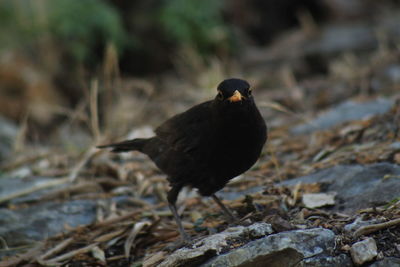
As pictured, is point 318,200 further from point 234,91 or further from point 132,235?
point 132,235

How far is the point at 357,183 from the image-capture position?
12.3 ft

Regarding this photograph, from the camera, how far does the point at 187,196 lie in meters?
4.68

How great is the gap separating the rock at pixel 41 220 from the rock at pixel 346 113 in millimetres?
2164

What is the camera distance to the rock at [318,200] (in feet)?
11.8

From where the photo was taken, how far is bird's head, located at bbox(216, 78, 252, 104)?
3.46 meters

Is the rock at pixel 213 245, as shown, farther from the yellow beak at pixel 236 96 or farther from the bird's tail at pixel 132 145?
the bird's tail at pixel 132 145

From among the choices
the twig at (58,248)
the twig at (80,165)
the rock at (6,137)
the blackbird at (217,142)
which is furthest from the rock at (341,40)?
the twig at (58,248)

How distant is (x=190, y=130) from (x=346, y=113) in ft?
7.24

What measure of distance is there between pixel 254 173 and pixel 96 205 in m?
1.32

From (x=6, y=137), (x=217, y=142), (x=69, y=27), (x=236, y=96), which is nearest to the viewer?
(x=236, y=96)

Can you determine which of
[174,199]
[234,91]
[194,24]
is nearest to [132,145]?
[174,199]

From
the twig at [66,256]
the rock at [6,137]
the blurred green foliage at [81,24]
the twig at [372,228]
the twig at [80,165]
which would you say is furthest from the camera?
the blurred green foliage at [81,24]

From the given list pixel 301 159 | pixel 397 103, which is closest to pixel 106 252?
pixel 301 159

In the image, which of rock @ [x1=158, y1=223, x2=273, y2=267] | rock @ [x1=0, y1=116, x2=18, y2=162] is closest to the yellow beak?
rock @ [x1=158, y1=223, x2=273, y2=267]
